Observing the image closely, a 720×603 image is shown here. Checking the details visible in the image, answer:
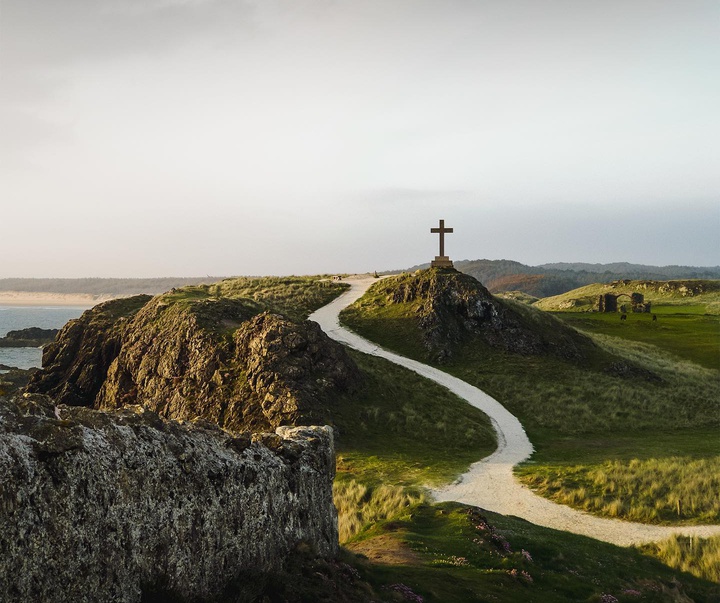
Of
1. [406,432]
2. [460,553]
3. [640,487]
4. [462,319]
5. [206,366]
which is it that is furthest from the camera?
[462,319]

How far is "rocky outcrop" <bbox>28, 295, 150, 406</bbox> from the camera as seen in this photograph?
134ft

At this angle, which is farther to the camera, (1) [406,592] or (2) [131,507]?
(1) [406,592]

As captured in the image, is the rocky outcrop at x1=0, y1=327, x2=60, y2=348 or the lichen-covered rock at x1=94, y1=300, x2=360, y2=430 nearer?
the lichen-covered rock at x1=94, y1=300, x2=360, y2=430

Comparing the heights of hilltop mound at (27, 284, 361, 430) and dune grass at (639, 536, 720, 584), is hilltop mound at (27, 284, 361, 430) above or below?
above

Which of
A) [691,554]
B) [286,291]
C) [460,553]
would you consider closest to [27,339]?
[286,291]

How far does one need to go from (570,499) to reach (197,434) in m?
18.4

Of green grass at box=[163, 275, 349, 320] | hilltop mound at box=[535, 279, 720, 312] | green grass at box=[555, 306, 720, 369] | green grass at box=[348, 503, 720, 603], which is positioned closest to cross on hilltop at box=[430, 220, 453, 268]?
green grass at box=[163, 275, 349, 320]

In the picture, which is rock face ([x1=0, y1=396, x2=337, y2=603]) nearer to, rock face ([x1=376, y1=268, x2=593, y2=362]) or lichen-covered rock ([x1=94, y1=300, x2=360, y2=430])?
lichen-covered rock ([x1=94, y1=300, x2=360, y2=430])

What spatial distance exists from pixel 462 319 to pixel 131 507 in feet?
158

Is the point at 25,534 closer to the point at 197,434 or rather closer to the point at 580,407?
the point at 197,434

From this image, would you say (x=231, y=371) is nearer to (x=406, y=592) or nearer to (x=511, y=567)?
(x=511, y=567)

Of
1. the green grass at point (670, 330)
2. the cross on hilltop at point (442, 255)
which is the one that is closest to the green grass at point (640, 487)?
the cross on hilltop at point (442, 255)

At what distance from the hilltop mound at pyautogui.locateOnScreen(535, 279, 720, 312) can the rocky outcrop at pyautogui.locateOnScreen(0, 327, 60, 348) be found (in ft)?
335

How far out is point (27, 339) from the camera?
116 metres
